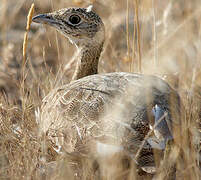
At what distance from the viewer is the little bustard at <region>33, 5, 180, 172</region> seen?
334 centimetres

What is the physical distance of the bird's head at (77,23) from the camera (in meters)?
4.64

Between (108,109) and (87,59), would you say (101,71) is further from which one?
(108,109)

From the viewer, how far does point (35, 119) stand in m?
4.60

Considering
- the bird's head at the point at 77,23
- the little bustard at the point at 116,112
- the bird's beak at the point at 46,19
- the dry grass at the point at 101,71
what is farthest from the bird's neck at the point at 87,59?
the little bustard at the point at 116,112

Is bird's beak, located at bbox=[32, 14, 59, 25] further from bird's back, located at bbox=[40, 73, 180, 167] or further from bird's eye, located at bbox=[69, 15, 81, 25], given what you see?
bird's back, located at bbox=[40, 73, 180, 167]

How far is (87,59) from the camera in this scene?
4.80 metres

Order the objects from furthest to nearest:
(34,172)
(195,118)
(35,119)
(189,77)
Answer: (189,77), (35,119), (195,118), (34,172)

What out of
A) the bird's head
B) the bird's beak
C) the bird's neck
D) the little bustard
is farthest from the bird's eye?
the little bustard

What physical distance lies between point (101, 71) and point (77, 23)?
1.01 metres

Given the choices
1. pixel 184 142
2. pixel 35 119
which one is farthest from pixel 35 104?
pixel 184 142

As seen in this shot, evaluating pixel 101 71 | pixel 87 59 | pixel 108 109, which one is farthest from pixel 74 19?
pixel 108 109

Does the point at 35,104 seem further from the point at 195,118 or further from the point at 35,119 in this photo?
the point at 195,118

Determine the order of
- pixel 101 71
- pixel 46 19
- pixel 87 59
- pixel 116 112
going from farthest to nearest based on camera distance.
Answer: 1. pixel 101 71
2. pixel 87 59
3. pixel 46 19
4. pixel 116 112

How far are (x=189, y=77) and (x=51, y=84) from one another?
1.69 metres
